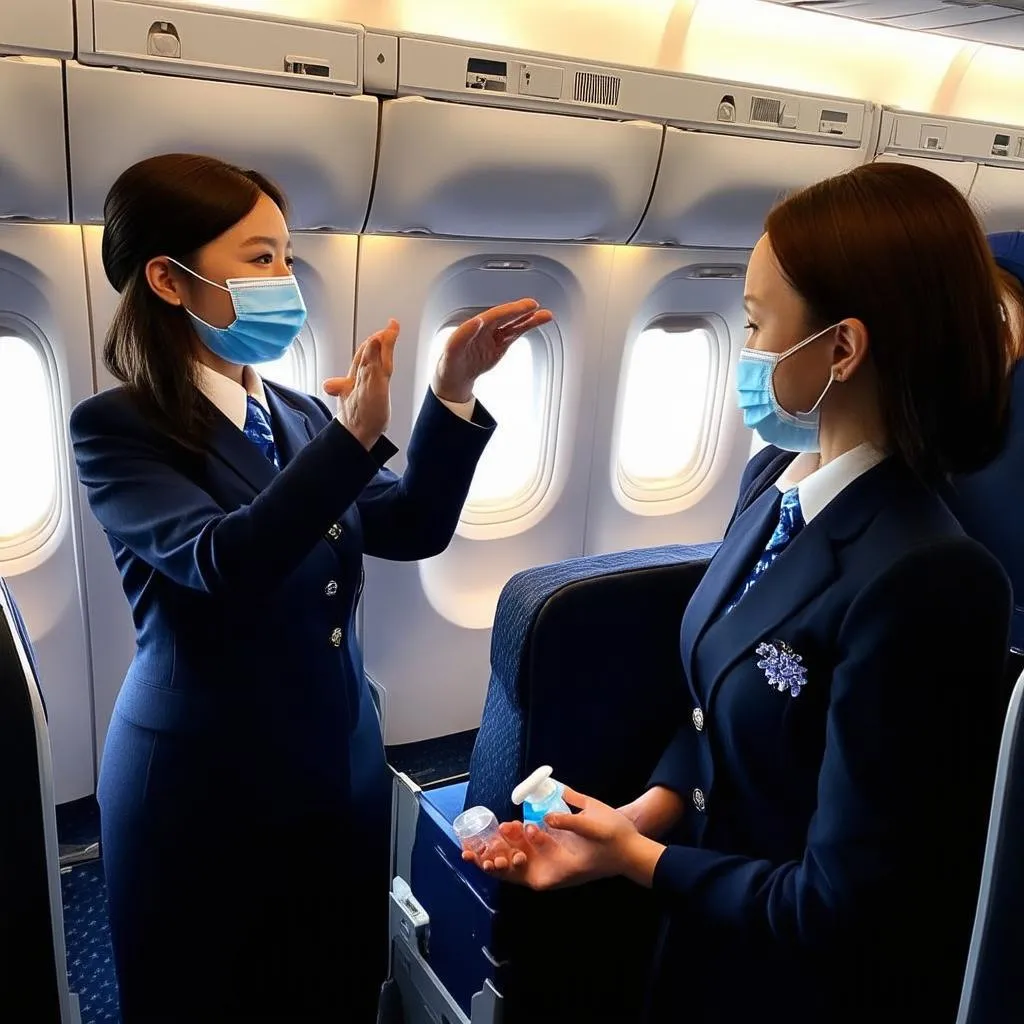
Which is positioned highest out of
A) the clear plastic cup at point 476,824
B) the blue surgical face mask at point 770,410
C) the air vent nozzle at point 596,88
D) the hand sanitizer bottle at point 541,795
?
the air vent nozzle at point 596,88

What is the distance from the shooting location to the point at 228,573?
1435mm

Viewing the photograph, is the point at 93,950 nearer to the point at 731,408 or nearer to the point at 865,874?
the point at 865,874

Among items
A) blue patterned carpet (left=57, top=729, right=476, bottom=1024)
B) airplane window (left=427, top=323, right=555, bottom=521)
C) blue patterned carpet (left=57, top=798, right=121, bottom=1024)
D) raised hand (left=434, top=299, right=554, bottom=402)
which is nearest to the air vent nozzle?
airplane window (left=427, top=323, right=555, bottom=521)

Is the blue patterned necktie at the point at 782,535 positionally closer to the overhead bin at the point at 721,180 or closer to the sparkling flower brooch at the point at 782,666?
the sparkling flower brooch at the point at 782,666

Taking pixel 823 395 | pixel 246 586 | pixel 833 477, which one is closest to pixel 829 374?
pixel 823 395

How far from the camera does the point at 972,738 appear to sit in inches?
44.2

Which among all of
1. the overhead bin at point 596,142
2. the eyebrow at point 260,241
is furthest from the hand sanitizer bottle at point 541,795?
the overhead bin at point 596,142

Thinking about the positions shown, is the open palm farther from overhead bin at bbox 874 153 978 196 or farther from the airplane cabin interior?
overhead bin at bbox 874 153 978 196

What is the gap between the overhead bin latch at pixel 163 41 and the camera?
2.15 meters

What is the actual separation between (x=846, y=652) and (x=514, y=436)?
301 centimetres

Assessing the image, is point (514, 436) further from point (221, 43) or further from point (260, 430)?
point (260, 430)

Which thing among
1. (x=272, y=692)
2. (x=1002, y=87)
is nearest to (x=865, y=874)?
(x=272, y=692)

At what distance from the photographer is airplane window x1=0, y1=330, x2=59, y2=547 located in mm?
3070

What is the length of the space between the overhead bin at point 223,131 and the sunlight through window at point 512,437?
1.42m
